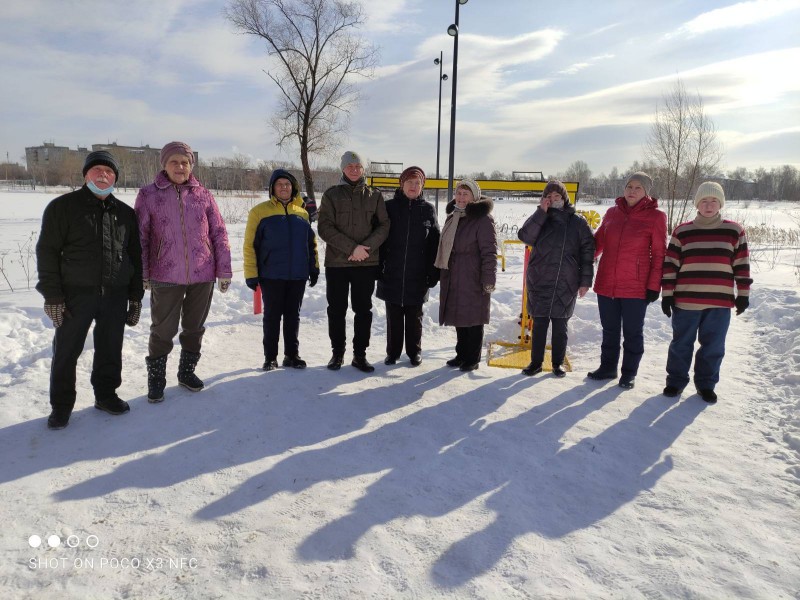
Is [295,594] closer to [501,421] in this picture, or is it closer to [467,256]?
[501,421]

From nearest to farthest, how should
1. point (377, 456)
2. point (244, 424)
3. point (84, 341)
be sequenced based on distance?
point (377, 456)
point (84, 341)
point (244, 424)

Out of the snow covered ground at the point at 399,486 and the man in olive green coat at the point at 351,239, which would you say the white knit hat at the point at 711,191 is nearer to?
the snow covered ground at the point at 399,486

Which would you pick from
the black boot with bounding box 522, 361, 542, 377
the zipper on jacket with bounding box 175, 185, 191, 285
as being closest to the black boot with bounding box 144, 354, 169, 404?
the zipper on jacket with bounding box 175, 185, 191, 285

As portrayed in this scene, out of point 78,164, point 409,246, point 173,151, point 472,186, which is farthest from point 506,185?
point 78,164

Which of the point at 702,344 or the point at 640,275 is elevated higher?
the point at 640,275

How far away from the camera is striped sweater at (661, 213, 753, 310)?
3936mm

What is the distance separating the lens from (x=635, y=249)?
4.23 meters

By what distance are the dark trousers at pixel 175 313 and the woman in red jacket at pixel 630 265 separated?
139 inches

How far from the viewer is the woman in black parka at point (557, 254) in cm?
438

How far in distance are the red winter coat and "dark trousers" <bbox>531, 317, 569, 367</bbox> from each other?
539 mm

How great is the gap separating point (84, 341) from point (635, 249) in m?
4.47

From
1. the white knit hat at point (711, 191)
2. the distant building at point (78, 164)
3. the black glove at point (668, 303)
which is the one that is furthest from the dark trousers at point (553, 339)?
the distant building at point (78, 164)

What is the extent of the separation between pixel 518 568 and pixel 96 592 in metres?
1.80

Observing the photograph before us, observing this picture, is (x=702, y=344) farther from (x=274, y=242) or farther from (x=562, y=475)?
(x=274, y=242)
